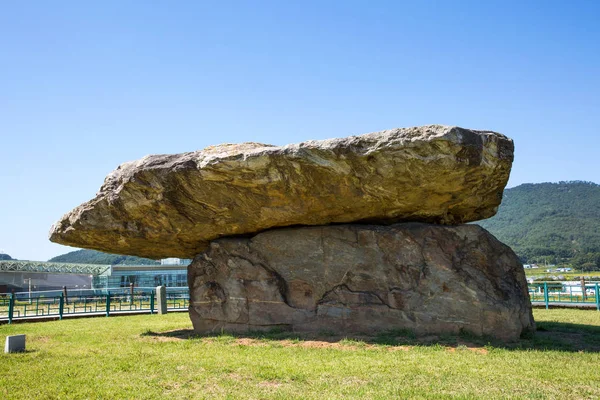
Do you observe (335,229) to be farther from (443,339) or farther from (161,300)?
(161,300)

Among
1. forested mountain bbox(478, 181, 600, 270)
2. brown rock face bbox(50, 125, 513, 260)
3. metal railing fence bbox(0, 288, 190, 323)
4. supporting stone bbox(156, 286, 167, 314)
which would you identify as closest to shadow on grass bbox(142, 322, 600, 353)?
brown rock face bbox(50, 125, 513, 260)

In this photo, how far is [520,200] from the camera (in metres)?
153

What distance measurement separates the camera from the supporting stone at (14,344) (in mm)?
11156

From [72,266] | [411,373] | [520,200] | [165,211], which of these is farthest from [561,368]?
[520,200]

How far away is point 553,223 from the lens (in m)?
126

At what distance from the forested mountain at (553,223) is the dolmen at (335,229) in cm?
8668

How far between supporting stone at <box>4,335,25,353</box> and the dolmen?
363 centimetres

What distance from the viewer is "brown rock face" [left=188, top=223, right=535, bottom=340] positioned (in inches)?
475

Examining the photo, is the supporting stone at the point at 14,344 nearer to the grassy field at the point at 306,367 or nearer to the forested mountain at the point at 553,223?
the grassy field at the point at 306,367

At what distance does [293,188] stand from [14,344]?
709 centimetres

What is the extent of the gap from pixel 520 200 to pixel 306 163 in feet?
511

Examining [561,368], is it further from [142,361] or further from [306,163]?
[142,361]

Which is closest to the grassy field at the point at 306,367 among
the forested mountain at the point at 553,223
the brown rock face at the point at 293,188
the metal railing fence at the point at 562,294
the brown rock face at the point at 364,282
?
the brown rock face at the point at 364,282

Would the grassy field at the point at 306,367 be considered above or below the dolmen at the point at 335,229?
below
